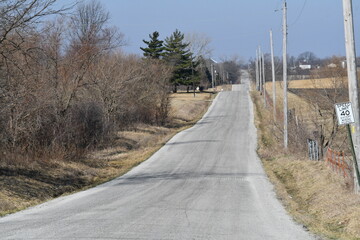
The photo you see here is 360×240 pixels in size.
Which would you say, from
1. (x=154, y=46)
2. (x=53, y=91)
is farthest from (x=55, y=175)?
(x=154, y=46)

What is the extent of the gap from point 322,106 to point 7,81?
22.6m

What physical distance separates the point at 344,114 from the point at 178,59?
81799 millimetres

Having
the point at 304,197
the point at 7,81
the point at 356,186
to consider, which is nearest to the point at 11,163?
the point at 7,81

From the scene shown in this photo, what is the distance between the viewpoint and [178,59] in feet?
305

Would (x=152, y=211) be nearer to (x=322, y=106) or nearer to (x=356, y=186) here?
(x=356, y=186)

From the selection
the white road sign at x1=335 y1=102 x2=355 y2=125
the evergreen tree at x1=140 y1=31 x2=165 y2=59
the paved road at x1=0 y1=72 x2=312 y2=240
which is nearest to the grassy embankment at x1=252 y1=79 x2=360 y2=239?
the paved road at x1=0 y1=72 x2=312 y2=240

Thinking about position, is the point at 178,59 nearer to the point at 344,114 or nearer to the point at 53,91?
the point at 53,91

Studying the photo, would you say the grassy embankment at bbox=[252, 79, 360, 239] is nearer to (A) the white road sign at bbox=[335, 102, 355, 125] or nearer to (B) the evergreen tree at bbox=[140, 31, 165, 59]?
(A) the white road sign at bbox=[335, 102, 355, 125]

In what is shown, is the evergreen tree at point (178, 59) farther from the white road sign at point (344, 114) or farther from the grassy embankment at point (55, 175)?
the white road sign at point (344, 114)

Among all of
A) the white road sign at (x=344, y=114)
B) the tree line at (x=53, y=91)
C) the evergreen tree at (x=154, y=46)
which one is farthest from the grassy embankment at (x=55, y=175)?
the evergreen tree at (x=154, y=46)

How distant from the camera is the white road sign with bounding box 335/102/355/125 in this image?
12.0 metres

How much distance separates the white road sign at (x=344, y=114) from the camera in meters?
12.0

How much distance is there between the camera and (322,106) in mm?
33938

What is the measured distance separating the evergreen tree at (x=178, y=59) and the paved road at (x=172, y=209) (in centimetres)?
6623
